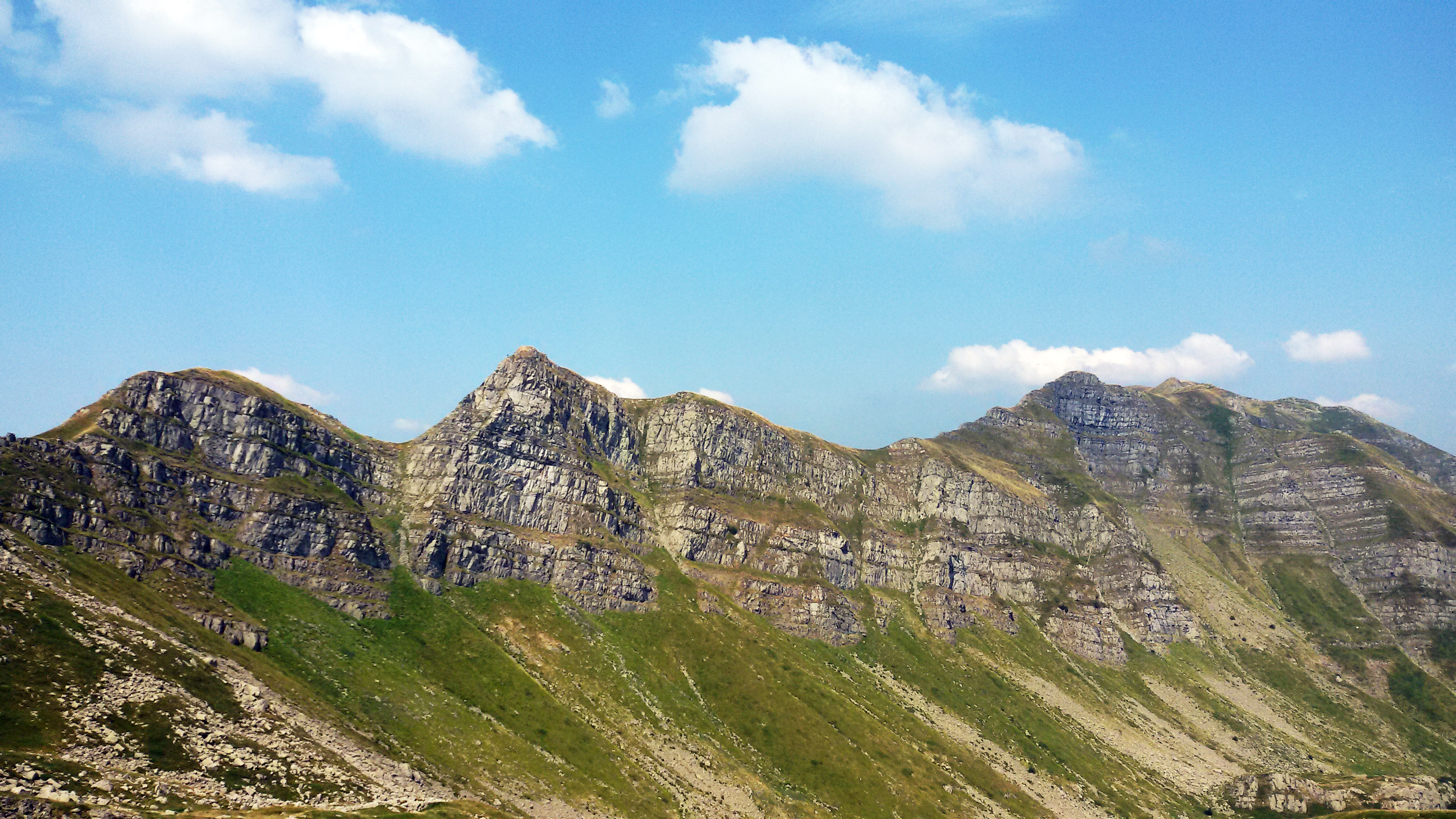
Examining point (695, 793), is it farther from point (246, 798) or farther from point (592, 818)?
point (246, 798)

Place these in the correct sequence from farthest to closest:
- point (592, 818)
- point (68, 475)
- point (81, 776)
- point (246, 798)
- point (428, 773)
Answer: point (68, 475) → point (592, 818) → point (428, 773) → point (246, 798) → point (81, 776)

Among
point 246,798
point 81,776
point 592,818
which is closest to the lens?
point 81,776

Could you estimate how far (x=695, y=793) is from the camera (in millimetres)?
194750

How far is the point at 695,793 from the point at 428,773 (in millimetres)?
65948

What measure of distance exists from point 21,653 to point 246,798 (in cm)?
4016

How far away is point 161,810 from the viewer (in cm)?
9544

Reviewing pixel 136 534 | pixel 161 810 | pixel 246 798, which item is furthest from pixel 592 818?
pixel 136 534

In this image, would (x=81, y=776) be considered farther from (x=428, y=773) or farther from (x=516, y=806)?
(x=516, y=806)

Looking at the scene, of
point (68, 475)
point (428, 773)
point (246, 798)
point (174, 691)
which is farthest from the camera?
point (68, 475)

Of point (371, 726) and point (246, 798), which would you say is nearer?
point (246, 798)

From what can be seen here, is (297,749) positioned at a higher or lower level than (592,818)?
higher

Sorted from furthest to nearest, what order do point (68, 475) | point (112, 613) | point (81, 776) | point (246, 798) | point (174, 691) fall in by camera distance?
point (68, 475)
point (112, 613)
point (174, 691)
point (246, 798)
point (81, 776)

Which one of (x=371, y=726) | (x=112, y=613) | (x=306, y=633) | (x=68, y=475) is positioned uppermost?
(x=68, y=475)

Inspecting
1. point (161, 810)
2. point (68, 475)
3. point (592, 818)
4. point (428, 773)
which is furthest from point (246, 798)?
point (68, 475)
